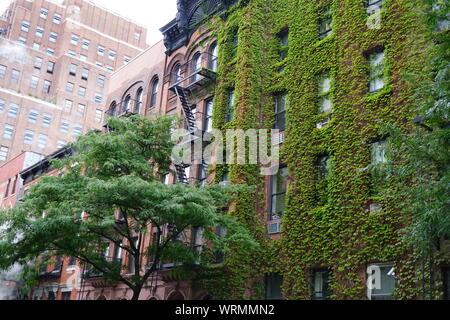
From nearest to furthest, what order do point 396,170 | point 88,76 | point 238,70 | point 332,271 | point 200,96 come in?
point 396,170 → point 332,271 → point 238,70 → point 200,96 → point 88,76

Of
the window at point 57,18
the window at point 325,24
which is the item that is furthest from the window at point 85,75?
the window at point 325,24

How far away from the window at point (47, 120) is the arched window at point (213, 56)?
52818mm

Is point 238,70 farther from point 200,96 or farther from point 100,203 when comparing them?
point 100,203

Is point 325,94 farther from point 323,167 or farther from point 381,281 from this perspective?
point 381,281

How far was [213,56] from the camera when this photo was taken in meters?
28.0

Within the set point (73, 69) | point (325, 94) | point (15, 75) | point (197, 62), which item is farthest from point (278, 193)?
point (15, 75)

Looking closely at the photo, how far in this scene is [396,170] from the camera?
13.5m

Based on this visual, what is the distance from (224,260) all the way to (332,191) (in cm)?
573

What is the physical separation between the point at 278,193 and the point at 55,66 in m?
70.9

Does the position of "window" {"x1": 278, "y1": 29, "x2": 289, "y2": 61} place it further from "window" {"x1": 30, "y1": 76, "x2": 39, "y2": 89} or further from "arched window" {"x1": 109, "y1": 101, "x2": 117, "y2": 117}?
"window" {"x1": 30, "y1": 76, "x2": 39, "y2": 89}

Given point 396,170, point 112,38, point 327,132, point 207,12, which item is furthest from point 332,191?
point 112,38

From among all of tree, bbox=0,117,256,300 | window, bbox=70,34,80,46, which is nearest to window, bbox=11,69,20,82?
window, bbox=70,34,80,46
